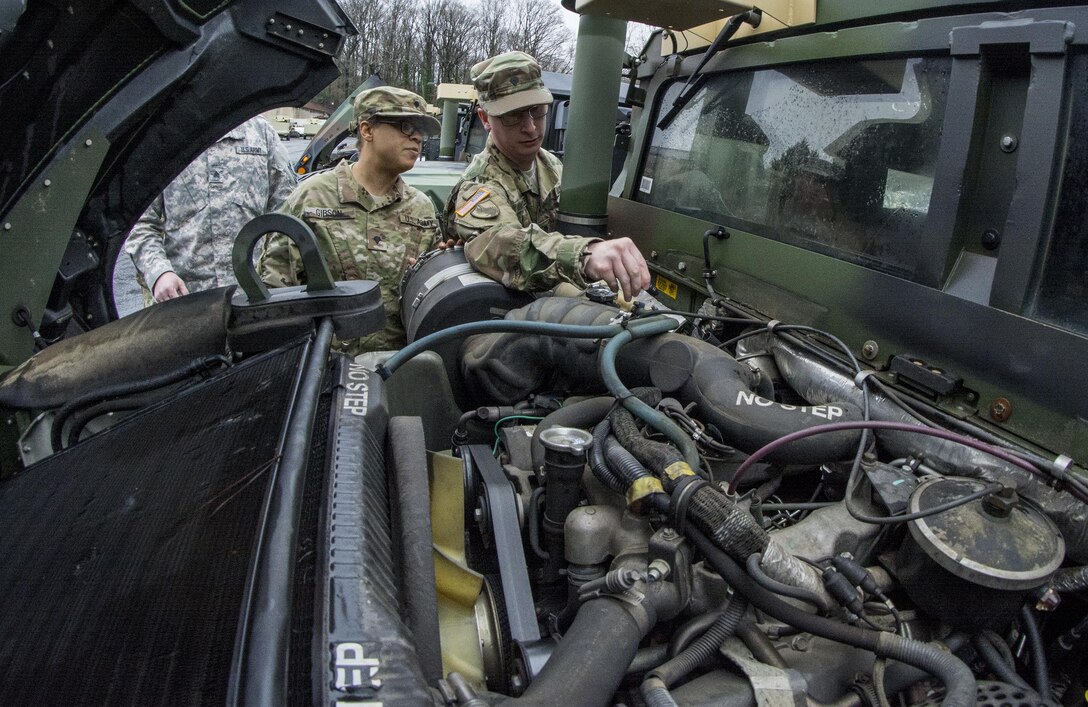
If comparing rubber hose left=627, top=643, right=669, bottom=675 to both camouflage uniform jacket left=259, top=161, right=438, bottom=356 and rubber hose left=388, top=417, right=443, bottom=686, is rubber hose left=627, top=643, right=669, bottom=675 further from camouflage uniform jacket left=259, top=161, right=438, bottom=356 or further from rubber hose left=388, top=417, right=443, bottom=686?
camouflage uniform jacket left=259, top=161, right=438, bottom=356

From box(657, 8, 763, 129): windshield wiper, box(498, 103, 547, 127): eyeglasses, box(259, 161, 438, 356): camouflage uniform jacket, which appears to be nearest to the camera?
box(657, 8, 763, 129): windshield wiper

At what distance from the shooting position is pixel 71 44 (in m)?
1.49

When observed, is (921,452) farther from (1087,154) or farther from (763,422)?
(1087,154)

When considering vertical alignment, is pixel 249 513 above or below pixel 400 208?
below

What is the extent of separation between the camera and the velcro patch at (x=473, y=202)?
2.72 metres

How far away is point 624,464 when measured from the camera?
1.39 m

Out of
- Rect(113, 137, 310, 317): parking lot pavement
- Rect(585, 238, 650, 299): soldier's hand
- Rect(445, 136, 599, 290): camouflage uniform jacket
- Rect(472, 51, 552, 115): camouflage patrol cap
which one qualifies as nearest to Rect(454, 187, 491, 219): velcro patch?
Rect(445, 136, 599, 290): camouflage uniform jacket

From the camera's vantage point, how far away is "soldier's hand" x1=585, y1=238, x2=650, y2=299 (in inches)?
82.3

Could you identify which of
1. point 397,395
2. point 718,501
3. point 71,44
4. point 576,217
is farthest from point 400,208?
point 718,501

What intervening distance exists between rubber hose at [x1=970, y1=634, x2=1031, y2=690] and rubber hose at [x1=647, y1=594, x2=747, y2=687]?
Result: 0.50 meters

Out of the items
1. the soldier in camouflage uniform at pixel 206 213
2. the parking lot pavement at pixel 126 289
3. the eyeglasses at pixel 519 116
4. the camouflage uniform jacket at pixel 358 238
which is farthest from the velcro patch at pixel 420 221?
the parking lot pavement at pixel 126 289

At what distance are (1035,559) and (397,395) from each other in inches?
57.7

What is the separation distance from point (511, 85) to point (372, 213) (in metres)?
0.84

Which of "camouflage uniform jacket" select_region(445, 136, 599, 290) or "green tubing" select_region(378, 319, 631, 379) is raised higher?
"camouflage uniform jacket" select_region(445, 136, 599, 290)
